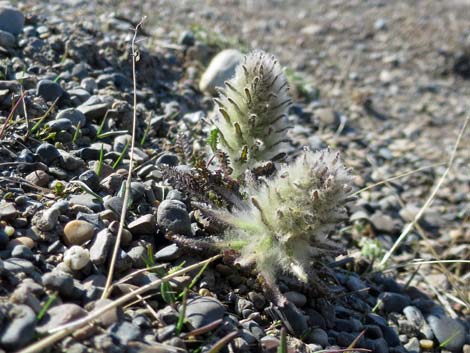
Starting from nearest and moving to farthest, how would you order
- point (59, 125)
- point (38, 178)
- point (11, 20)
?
point (38, 178) → point (59, 125) → point (11, 20)

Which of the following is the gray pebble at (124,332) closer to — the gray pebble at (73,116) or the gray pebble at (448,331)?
the gray pebble at (73,116)

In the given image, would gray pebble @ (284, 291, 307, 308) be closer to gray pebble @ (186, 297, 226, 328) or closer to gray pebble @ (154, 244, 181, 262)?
gray pebble @ (186, 297, 226, 328)

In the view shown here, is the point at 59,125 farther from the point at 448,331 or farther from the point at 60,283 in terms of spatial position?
the point at 448,331

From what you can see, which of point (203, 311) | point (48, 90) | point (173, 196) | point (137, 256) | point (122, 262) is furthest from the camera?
point (48, 90)

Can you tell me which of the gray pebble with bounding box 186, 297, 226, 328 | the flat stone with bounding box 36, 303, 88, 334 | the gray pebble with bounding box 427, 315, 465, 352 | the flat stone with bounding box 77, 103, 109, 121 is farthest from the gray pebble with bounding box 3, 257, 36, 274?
the gray pebble with bounding box 427, 315, 465, 352

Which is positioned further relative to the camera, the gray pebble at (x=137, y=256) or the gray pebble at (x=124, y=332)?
the gray pebble at (x=137, y=256)

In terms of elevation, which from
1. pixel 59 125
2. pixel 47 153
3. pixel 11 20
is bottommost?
pixel 47 153

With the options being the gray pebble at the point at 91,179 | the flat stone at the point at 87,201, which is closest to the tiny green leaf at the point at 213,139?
the gray pebble at the point at 91,179

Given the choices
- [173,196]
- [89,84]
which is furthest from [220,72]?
[173,196]
